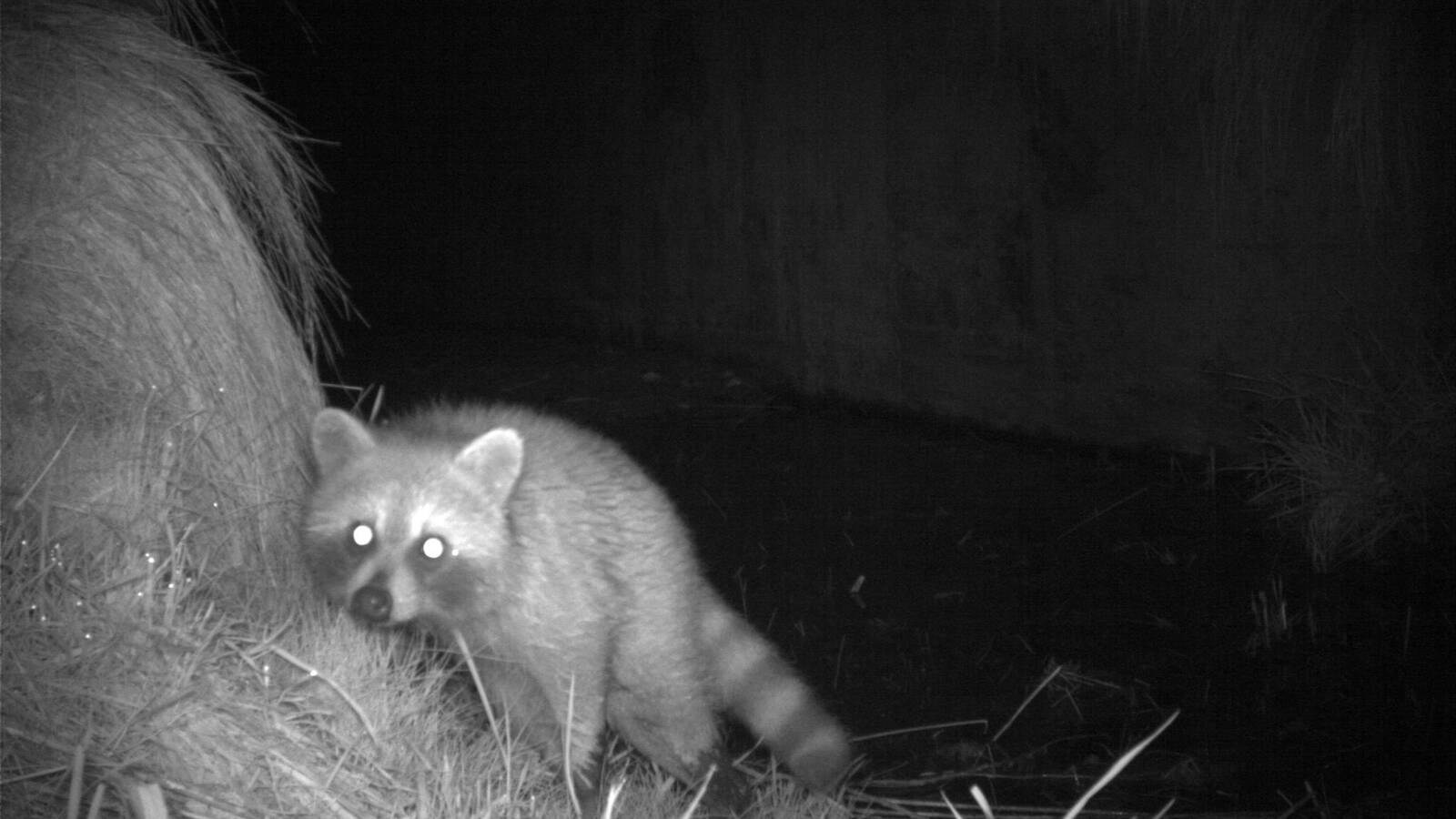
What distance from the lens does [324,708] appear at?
3350 mm

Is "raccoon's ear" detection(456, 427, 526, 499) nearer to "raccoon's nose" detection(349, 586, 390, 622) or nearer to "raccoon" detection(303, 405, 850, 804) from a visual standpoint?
"raccoon" detection(303, 405, 850, 804)

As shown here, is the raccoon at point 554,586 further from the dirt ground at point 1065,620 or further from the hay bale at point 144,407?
the dirt ground at point 1065,620

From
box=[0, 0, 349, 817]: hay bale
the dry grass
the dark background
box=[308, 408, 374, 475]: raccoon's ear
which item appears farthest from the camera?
the dark background

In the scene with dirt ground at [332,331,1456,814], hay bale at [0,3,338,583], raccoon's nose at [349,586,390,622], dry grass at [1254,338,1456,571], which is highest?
hay bale at [0,3,338,583]

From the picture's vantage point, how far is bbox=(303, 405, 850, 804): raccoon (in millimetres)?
3863

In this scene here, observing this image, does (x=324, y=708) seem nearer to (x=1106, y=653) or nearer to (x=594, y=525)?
(x=594, y=525)

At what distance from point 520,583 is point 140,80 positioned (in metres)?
1.83

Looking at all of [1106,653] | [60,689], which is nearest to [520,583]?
[60,689]

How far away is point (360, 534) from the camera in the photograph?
3.86 m

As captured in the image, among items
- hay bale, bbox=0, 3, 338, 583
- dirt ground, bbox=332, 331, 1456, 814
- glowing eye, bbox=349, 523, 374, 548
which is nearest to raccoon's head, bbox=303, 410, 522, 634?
glowing eye, bbox=349, 523, 374, 548

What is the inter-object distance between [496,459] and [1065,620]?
8.81ft

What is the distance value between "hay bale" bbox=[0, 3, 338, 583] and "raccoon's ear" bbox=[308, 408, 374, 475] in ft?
0.97

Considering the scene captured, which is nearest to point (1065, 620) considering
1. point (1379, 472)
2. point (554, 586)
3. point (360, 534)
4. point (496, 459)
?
point (1379, 472)

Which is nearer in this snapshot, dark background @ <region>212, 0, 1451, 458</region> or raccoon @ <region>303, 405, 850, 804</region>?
raccoon @ <region>303, 405, 850, 804</region>
